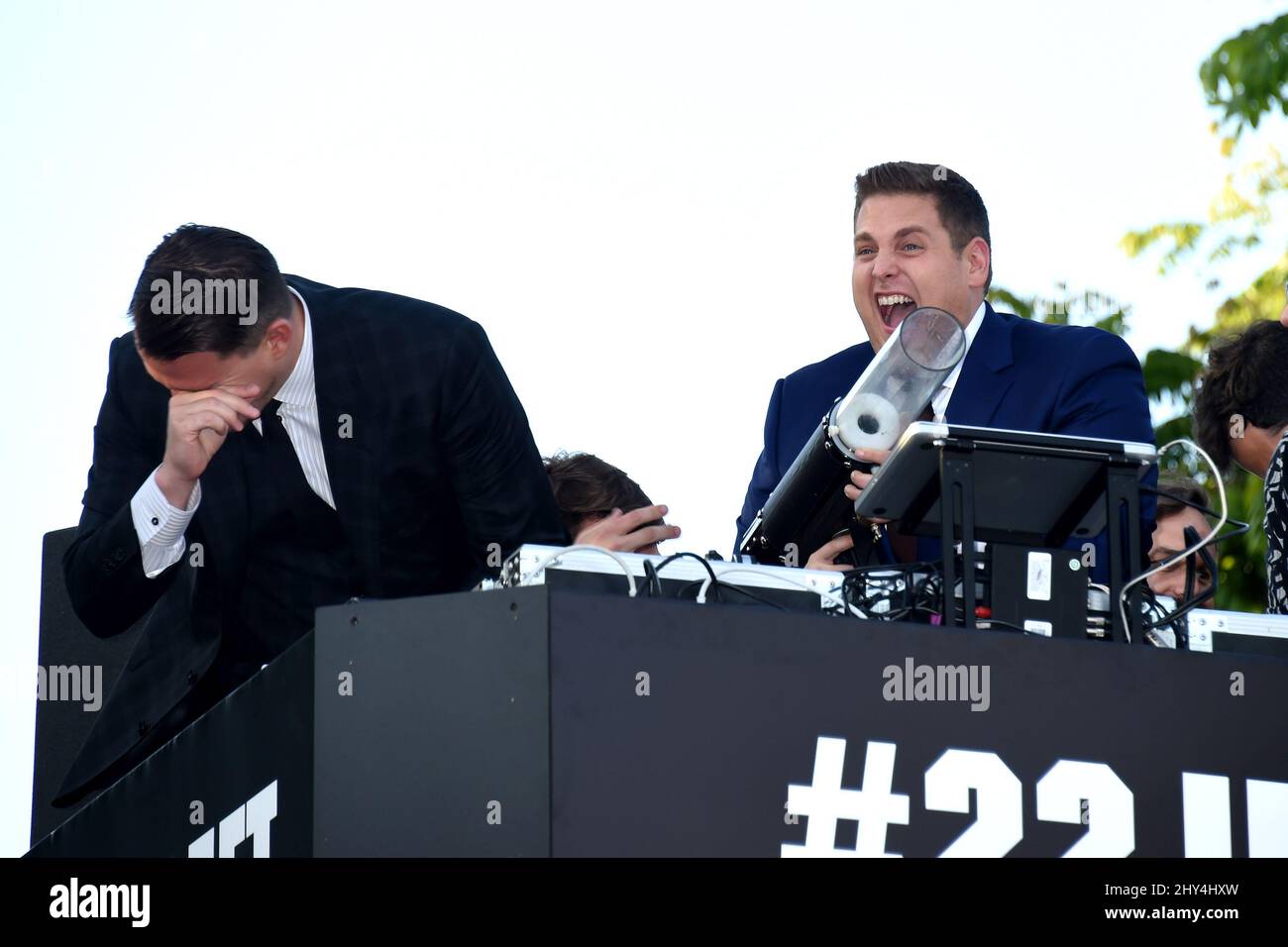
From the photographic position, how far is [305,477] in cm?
427

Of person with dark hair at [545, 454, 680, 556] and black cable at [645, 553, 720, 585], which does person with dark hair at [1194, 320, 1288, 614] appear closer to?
person with dark hair at [545, 454, 680, 556]

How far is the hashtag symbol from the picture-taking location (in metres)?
2.49

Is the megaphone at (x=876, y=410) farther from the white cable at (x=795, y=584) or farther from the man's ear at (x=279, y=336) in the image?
the man's ear at (x=279, y=336)

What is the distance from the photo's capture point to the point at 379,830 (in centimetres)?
260

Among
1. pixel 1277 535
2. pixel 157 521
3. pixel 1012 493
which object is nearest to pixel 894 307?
pixel 1277 535

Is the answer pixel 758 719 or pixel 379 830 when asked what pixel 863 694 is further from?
pixel 379 830

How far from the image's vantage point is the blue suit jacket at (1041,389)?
393 cm

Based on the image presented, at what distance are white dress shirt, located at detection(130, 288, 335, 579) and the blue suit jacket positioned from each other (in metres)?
1.06

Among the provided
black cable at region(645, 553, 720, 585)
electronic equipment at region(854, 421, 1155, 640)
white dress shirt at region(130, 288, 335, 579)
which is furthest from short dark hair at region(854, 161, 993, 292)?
black cable at region(645, 553, 720, 585)

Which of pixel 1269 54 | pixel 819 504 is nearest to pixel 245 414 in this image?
pixel 819 504

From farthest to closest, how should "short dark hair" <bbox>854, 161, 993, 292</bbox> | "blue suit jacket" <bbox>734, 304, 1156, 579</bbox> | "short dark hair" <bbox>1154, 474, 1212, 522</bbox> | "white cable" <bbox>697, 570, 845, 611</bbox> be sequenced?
"short dark hair" <bbox>1154, 474, 1212, 522</bbox> < "short dark hair" <bbox>854, 161, 993, 292</bbox> < "blue suit jacket" <bbox>734, 304, 1156, 579</bbox> < "white cable" <bbox>697, 570, 845, 611</bbox>

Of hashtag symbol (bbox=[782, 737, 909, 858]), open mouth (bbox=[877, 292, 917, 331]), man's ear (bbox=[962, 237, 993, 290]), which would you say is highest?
man's ear (bbox=[962, 237, 993, 290])

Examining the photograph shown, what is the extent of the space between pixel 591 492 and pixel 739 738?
9.84 ft
